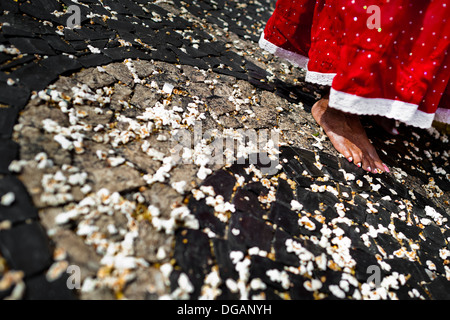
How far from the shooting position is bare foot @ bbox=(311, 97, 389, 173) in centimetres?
251

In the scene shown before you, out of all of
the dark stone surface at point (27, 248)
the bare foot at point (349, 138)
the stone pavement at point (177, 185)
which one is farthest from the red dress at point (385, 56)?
the dark stone surface at point (27, 248)


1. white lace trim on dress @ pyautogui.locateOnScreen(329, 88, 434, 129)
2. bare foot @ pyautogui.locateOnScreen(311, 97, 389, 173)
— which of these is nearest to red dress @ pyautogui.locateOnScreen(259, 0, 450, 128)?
white lace trim on dress @ pyautogui.locateOnScreen(329, 88, 434, 129)

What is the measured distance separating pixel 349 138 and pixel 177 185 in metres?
1.83

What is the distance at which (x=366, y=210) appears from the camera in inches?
83.9

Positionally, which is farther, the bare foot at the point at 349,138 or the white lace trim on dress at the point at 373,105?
the bare foot at the point at 349,138

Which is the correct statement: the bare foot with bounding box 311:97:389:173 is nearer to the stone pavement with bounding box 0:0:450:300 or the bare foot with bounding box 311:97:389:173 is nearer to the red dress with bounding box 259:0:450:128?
the stone pavement with bounding box 0:0:450:300

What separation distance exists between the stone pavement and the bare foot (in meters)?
0.11

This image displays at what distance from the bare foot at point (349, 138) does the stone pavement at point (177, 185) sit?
105 millimetres

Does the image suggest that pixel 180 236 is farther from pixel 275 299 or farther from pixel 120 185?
pixel 275 299

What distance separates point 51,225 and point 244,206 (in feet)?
3.64

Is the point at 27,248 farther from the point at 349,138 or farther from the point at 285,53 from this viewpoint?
the point at 285,53

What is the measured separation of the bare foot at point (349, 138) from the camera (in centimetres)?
251

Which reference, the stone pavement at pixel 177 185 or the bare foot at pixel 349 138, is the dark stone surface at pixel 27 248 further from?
the bare foot at pixel 349 138

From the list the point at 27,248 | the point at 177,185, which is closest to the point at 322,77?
the point at 177,185
